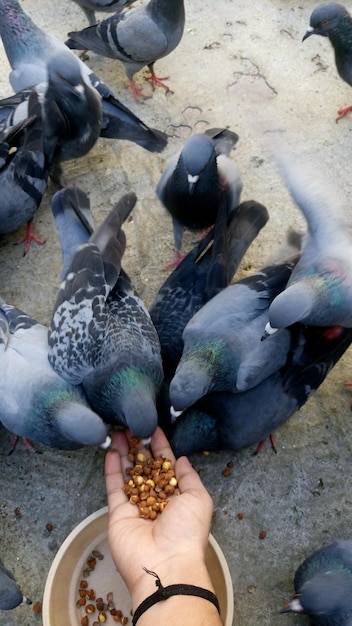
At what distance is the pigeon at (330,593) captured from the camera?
2.49 meters

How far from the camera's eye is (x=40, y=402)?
2.93 metres

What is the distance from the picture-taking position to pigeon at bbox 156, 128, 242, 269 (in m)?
3.62

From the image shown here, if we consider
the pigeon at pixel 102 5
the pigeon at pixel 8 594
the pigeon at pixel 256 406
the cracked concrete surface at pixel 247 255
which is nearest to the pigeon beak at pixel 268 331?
the pigeon at pixel 256 406

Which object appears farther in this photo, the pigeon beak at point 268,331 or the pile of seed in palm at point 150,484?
the pigeon beak at point 268,331

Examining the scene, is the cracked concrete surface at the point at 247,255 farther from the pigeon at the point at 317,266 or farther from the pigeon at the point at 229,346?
the pigeon at the point at 229,346

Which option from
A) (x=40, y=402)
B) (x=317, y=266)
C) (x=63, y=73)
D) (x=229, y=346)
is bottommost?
(x=40, y=402)

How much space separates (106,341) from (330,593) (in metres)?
1.63

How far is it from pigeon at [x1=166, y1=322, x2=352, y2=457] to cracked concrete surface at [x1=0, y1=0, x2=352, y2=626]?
36 cm

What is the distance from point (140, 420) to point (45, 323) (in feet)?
4.86

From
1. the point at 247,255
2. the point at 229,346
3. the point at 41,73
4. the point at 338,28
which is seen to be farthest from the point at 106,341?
the point at 338,28

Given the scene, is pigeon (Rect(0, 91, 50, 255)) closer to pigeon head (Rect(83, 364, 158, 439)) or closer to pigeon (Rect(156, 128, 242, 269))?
pigeon (Rect(156, 128, 242, 269))

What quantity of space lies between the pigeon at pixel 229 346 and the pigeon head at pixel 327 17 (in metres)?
2.80

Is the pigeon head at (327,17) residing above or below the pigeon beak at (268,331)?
above

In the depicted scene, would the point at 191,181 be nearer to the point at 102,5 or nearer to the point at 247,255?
the point at 247,255
